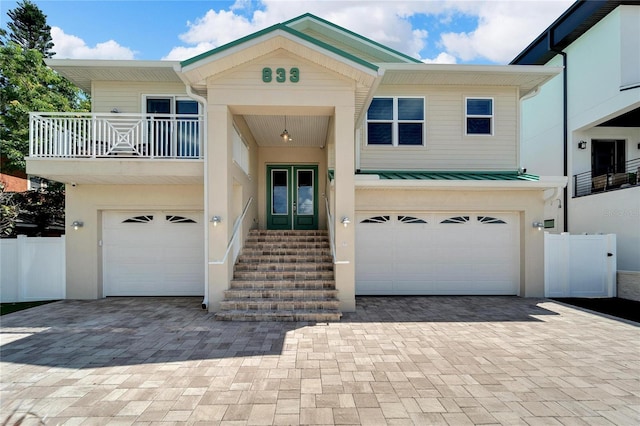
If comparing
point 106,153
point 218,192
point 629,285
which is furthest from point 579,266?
point 106,153

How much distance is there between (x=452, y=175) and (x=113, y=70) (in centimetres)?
958

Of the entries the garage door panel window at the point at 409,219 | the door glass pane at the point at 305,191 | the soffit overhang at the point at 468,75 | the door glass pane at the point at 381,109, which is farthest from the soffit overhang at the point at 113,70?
the garage door panel window at the point at 409,219

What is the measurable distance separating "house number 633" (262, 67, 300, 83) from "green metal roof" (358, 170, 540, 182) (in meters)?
3.30

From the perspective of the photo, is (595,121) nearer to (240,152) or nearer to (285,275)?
(285,275)

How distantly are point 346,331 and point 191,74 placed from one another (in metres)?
6.01

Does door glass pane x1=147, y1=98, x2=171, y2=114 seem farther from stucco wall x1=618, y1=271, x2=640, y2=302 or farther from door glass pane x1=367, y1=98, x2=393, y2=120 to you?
stucco wall x1=618, y1=271, x2=640, y2=302

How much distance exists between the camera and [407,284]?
8.77 metres

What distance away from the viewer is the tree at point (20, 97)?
12.8m

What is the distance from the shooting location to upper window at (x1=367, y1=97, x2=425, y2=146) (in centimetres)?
956

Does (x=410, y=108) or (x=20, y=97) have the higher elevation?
(x=20, y=97)

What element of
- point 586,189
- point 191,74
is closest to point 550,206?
point 586,189

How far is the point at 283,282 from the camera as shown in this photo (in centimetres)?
715

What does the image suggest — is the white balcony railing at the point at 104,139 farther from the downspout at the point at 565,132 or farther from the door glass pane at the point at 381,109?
the downspout at the point at 565,132

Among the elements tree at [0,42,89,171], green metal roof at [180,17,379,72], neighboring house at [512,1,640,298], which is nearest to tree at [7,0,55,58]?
tree at [0,42,89,171]
